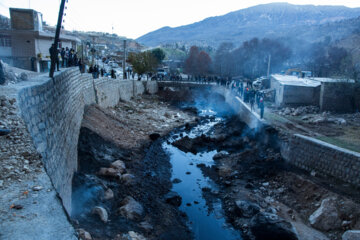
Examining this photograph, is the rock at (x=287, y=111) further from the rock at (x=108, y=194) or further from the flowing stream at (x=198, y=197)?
the rock at (x=108, y=194)

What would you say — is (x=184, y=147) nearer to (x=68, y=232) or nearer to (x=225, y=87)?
(x=68, y=232)

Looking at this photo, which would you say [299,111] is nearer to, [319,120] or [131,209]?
[319,120]

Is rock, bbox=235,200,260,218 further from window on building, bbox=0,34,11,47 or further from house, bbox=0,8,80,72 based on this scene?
window on building, bbox=0,34,11,47

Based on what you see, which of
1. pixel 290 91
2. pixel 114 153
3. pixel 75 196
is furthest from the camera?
pixel 290 91

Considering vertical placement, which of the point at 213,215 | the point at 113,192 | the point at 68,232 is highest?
the point at 68,232

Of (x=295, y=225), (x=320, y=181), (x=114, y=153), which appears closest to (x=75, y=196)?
(x=114, y=153)

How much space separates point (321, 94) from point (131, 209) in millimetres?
17868

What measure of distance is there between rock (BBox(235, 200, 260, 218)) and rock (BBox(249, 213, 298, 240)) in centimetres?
68

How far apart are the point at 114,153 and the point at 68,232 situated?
37.0ft

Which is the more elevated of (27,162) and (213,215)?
(27,162)

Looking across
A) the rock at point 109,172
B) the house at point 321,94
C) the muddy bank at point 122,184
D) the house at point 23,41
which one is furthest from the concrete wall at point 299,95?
the house at point 23,41

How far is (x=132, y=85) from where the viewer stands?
102 ft

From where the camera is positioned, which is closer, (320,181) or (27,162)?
(27,162)


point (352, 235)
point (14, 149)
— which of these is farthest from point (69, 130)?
point (352, 235)
